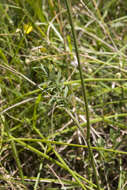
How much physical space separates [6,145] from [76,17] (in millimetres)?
911

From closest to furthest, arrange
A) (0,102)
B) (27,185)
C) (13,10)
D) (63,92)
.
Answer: (63,92)
(27,185)
(0,102)
(13,10)

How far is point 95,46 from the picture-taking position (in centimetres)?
156

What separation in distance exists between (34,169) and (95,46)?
32.7 inches

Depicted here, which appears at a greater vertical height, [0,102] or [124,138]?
[0,102]

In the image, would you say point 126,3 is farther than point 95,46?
Yes

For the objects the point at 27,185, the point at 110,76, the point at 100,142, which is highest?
the point at 110,76

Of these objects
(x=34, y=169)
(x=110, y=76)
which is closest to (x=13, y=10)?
(x=110, y=76)

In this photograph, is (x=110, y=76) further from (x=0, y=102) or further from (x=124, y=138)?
(x=0, y=102)

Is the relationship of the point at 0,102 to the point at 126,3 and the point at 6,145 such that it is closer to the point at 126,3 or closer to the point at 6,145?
the point at 6,145

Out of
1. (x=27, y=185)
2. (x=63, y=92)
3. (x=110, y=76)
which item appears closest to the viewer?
(x=63, y=92)

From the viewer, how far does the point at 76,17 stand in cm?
157

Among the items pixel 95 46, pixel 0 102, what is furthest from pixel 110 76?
pixel 0 102

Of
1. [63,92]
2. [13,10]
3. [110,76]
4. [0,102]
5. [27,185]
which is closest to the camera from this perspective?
[63,92]

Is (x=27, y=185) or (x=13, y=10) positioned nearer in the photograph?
(x=27, y=185)
